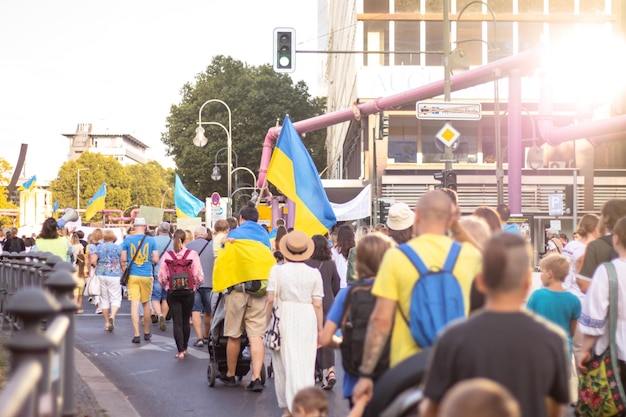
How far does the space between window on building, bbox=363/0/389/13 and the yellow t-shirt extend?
42289 mm

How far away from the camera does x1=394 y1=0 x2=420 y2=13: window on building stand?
151ft

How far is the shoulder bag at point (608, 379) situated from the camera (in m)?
7.45

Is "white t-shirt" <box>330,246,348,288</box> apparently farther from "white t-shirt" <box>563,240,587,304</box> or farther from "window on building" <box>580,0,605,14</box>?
"window on building" <box>580,0,605,14</box>

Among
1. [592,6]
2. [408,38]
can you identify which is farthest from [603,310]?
[592,6]

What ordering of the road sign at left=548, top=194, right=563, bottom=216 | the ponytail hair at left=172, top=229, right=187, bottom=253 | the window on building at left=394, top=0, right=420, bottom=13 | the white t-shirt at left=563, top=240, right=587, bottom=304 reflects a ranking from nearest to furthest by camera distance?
the white t-shirt at left=563, top=240, right=587, bottom=304
the ponytail hair at left=172, top=229, right=187, bottom=253
the road sign at left=548, top=194, right=563, bottom=216
the window on building at left=394, top=0, right=420, bottom=13

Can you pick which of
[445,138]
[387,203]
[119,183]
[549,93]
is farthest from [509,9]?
[119,183]

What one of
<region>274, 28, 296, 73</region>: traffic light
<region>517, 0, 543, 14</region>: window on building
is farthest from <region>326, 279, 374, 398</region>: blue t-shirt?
<region>517, 0, 543, 14</region>: window on building

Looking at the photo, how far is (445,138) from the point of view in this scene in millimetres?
22391

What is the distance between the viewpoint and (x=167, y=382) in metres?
11.7

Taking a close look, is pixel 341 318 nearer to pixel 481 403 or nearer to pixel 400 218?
pixel 400 218

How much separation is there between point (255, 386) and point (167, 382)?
50.1 inches

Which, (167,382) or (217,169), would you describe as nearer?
(167,382)

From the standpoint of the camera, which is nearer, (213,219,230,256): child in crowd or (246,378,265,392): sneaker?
(246,378,265,392): sneaker

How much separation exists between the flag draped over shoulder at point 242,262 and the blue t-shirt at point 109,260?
24.8 ft
